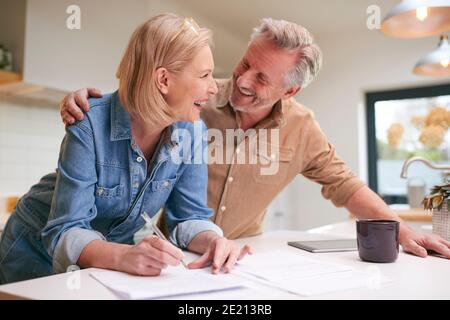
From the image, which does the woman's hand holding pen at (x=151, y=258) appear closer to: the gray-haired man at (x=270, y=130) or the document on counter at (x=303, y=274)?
the document on counter at (x=303, y=274)

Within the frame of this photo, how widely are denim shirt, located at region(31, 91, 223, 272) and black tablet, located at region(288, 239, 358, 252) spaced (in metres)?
0.22

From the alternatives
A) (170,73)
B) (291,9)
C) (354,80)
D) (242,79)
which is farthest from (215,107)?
(354,80)

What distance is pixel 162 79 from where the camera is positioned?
967 millimetres

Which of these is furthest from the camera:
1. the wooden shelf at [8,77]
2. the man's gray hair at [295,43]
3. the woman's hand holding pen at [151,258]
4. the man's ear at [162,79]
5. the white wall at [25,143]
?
the white wall at [25,143]

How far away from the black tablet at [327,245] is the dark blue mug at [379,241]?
0.39 feet

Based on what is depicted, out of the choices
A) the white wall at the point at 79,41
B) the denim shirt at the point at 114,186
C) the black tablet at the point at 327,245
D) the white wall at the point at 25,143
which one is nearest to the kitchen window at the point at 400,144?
the white wall at the point at 79,41

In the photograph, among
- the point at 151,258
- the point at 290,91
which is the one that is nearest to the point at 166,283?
the point at 151,258

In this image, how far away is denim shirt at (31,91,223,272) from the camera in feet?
2.77

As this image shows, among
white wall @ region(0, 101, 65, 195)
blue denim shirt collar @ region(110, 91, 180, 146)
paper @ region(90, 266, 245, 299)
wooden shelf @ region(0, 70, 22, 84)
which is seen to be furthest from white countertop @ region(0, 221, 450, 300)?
white wall @ region(0, 101, 65, 195)

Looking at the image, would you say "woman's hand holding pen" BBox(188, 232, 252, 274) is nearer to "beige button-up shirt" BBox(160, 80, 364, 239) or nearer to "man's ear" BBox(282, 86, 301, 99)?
"beige button-up shirt" BBox(160, 80, 364, 239)

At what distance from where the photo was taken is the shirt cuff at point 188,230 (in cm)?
99

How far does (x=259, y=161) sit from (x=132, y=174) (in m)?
0.62

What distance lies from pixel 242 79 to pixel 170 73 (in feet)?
1.56

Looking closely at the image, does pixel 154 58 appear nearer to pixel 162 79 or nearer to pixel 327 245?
pixel 162 79
